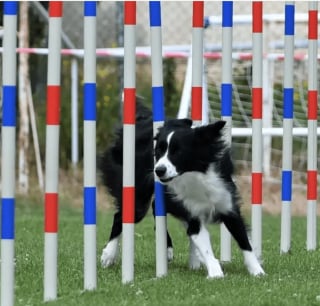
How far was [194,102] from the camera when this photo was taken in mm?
6586

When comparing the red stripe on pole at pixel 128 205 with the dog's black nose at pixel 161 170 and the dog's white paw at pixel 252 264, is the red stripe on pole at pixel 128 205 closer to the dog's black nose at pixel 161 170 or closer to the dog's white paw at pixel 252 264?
the dog's black nose at pixel 161 170

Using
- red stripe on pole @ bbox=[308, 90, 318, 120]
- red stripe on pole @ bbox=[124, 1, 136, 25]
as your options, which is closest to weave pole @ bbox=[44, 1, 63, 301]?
red stripe on pole @ bbox=[124, 1, 136, 25]

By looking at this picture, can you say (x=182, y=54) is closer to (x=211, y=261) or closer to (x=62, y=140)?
(x=62, y=140)

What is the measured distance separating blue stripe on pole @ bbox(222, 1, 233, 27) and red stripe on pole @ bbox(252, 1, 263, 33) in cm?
16

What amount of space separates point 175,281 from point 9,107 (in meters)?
1.65

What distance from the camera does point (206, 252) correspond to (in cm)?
634

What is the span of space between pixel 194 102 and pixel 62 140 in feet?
26.9

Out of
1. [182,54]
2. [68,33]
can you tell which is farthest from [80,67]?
[182,54]

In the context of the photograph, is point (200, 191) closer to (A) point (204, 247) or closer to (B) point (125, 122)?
(A) point (204, 247)

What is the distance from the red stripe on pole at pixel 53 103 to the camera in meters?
5.14

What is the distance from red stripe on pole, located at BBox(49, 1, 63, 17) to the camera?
17.1 ft

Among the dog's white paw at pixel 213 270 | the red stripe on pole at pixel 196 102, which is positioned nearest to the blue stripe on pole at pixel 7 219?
the dog's white paw at pixel 213 270

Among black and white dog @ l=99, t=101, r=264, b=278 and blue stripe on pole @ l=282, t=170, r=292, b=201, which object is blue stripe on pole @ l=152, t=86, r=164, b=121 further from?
blue stripe on pole @ l=282, t=170, r=292, b=201

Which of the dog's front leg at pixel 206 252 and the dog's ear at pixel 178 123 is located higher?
the dog's ear at pixel 178 123
